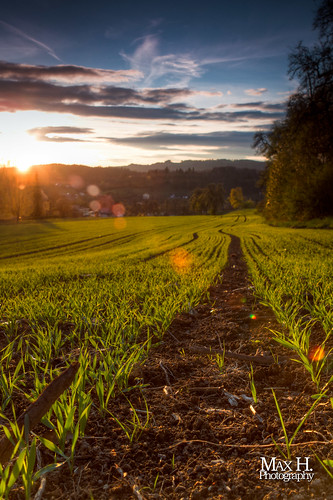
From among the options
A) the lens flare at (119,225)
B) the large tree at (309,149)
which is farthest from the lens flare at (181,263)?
the lens flare at (119,225)

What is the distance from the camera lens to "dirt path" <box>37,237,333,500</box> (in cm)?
194

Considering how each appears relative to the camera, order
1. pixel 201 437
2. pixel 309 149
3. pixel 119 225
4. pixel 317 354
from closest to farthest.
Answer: pixel 201 437
pixel 317 354
pixel 309 149
pixel 119 225

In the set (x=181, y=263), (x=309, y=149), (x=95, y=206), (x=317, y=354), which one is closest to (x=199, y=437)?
(x=317, y=354)

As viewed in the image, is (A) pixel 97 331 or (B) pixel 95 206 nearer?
(A) pixel 97 331

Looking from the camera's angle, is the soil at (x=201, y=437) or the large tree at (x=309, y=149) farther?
the large tree at (x=309, y=149)

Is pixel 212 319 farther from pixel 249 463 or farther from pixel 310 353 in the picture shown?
pixel 249 463

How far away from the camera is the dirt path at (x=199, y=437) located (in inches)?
76.4

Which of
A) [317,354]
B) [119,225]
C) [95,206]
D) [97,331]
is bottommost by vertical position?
[119,225]

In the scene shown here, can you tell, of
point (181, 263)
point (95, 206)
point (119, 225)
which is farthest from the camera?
point (95, 206)

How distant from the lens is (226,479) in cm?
201

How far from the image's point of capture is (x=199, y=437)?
242 cm

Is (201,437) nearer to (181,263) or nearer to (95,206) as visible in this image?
(181,263)

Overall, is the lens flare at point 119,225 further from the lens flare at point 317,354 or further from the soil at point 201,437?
the soil at point 201,437

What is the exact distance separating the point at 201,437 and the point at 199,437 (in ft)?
0.05
